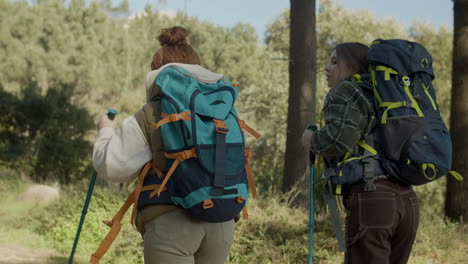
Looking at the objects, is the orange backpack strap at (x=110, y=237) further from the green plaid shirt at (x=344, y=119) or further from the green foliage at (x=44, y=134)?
the green foliage at (x=44, y=134)

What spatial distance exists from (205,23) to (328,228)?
28.8 metres

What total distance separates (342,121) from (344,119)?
13 mm

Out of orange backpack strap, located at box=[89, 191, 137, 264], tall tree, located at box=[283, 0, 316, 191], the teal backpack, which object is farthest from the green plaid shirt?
tall tree, located at box=[283, 0, 316, 191]

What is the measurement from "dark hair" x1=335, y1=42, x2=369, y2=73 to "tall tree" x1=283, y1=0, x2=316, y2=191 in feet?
12.2

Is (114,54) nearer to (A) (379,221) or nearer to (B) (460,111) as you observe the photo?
(B) (460,111)

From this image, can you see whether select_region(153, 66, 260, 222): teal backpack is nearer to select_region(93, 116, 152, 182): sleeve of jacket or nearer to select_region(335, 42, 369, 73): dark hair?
select_region(93, 116, 152, 182): sleeve of jacket

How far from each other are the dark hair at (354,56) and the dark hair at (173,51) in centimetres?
77

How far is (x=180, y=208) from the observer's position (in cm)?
222

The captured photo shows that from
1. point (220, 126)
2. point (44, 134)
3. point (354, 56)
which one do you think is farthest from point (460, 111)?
point (44, 134)

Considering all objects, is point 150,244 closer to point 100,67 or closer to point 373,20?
point 100,67

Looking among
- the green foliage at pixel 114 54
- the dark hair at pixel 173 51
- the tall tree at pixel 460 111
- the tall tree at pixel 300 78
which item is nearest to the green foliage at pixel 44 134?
the green foliage at pixel 114 54

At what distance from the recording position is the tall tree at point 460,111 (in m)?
6.00

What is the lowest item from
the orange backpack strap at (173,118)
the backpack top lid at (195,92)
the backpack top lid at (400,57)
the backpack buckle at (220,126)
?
the backpack buckle at (220,126)

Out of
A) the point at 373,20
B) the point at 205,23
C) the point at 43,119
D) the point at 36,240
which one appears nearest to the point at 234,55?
the point at 205,23
